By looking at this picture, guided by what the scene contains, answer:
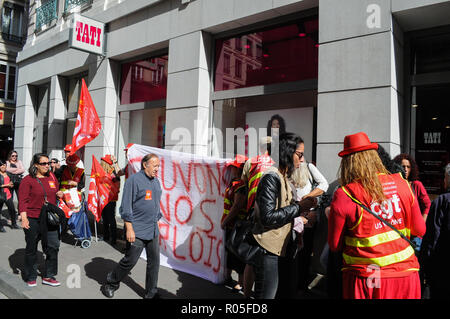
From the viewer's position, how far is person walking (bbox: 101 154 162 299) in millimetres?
4258

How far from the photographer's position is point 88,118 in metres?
7.05

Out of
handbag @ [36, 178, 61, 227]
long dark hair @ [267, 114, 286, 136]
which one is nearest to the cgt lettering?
long dark hair @ [267, 114, 286, 136]

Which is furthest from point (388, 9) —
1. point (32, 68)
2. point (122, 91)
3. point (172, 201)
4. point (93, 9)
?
point (32, 68)

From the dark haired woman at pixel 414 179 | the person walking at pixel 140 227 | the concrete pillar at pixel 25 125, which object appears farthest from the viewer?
the concrete pillar at pixel 25 125

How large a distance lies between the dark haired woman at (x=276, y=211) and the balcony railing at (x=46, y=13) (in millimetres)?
12238

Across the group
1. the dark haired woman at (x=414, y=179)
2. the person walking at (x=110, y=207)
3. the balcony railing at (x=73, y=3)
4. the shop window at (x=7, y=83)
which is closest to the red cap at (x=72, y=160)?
the person walking at (x=110, y=207)

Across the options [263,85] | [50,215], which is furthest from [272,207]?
[263,85]

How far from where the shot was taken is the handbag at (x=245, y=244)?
2922 mm

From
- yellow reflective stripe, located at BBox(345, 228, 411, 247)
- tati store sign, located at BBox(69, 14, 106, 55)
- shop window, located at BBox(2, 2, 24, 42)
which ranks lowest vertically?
yellow reflective stripe, located at BBox(345, 228, 411, 247)

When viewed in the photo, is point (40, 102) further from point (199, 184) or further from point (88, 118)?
point (199, 184)

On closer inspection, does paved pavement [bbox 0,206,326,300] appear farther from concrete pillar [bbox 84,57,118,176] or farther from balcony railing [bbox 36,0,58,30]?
balcony railing [bbox 36,0,58,30]

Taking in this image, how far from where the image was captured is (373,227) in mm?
2283

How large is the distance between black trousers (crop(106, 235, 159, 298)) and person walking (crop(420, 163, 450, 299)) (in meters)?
2.95

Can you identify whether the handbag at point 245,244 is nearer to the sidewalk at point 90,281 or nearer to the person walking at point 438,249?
the person walking at point 438,249
